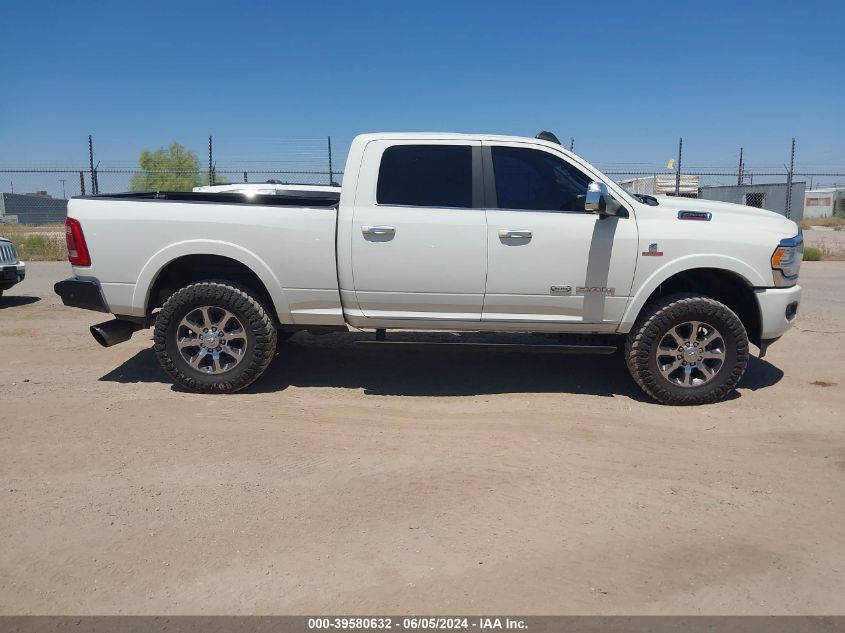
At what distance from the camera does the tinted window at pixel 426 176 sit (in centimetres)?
529

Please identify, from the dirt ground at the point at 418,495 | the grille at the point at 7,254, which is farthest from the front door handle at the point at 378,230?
the grille at the point at 7,254

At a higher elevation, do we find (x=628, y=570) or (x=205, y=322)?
(x=205, y=322)

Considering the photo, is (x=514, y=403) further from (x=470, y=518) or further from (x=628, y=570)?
(x=628, y=570)

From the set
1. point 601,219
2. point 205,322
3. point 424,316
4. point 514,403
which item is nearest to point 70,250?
point 205,322

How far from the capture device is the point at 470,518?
3.44 meters

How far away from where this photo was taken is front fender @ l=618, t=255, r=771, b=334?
16.9 ft

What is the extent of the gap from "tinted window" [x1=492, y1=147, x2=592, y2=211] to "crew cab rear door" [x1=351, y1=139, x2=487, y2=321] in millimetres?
196

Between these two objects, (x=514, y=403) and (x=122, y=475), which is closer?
(x=122, y=475)

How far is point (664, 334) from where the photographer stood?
522 centimetres

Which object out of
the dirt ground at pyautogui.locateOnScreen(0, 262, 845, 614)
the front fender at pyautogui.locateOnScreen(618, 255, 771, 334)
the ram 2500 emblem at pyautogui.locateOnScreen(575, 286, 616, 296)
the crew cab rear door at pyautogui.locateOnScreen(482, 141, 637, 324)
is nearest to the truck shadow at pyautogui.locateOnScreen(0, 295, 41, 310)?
the dirt ground at pyautogui.locateOnScreen(0, 262, 845, 614)

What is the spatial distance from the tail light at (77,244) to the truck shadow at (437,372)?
1.14 m

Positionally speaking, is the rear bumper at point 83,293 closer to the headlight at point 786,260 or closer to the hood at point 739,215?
the hood at point 739,215
